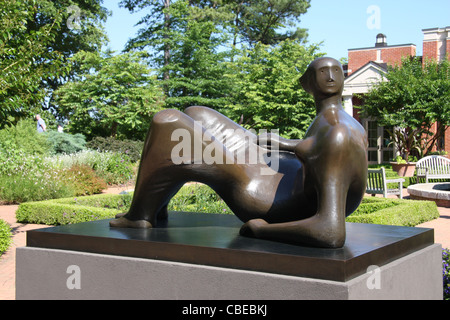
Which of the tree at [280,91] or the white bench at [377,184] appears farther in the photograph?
the tree at [280,91]

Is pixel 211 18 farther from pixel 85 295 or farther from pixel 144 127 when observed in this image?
pixel 85 295

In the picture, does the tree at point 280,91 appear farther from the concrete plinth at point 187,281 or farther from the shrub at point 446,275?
the concrete plinth at point 187,281

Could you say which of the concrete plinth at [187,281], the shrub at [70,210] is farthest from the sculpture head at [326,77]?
the shrub at [70,210]

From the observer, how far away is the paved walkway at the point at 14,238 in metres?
5.01

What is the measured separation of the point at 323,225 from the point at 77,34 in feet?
92.8

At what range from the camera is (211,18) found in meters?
26.3

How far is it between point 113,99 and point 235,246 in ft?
65.3

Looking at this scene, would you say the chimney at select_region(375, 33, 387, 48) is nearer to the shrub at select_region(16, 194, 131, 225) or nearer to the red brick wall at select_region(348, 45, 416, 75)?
the red brick wall at select_region(348, 45, 416, 75)

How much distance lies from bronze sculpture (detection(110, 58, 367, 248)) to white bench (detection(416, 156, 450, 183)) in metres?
12.3

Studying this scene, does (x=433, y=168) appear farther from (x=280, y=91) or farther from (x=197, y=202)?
(x=197, y=202)

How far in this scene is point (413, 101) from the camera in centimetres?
1962

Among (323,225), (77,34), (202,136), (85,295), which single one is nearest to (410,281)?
(323,225)

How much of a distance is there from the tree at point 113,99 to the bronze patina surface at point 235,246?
1792 centimetres

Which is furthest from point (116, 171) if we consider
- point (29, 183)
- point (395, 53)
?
point (395, 53)
